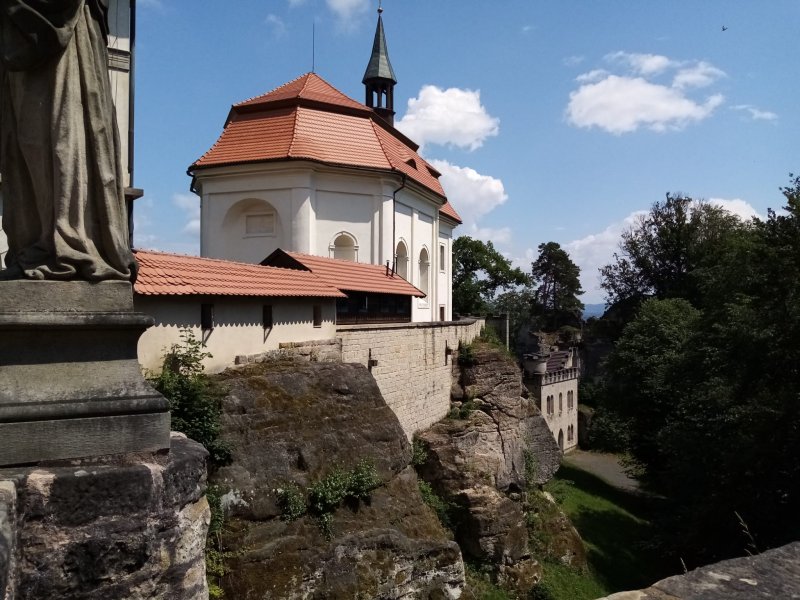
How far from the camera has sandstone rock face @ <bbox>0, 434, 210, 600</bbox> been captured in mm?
2199

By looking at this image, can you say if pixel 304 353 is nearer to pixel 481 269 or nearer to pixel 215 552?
pixel 215 552

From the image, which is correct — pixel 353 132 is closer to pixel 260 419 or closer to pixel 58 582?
pixel 260 419

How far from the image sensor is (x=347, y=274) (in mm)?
15594

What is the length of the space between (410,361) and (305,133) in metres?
9.25

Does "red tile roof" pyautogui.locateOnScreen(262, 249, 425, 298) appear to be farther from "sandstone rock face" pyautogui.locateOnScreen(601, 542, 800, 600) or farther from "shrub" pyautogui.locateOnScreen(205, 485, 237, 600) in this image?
"sandstone rock face" pyautogui.locateOnScreen(601, 542, 800, 600)

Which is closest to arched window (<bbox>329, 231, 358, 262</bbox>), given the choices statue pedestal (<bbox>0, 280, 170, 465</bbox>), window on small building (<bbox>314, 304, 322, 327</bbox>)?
window on small building (<bbox>314, 304, 322, 327</bbox>)

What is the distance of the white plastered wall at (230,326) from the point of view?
30.2 ft

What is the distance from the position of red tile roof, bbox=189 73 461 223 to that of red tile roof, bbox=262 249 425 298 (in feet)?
15.9

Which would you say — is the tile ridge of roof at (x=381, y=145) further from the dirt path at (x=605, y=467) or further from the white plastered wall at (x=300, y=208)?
the dirt path at (x=605, y=467)

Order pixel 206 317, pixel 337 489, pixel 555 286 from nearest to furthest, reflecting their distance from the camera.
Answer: pixel 337 489 < pixel 206 317 < pixel 555 286

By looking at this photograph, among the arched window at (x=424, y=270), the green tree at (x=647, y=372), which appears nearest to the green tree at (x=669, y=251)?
the green tree at (x=647, y=372)

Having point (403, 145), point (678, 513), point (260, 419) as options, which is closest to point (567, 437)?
point (678, 513)

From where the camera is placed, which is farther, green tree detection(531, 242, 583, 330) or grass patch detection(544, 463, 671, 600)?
green tree detection(531, 242, 583, 330)

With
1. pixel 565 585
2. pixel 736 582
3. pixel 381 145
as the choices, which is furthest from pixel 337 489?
pixel 381 145
